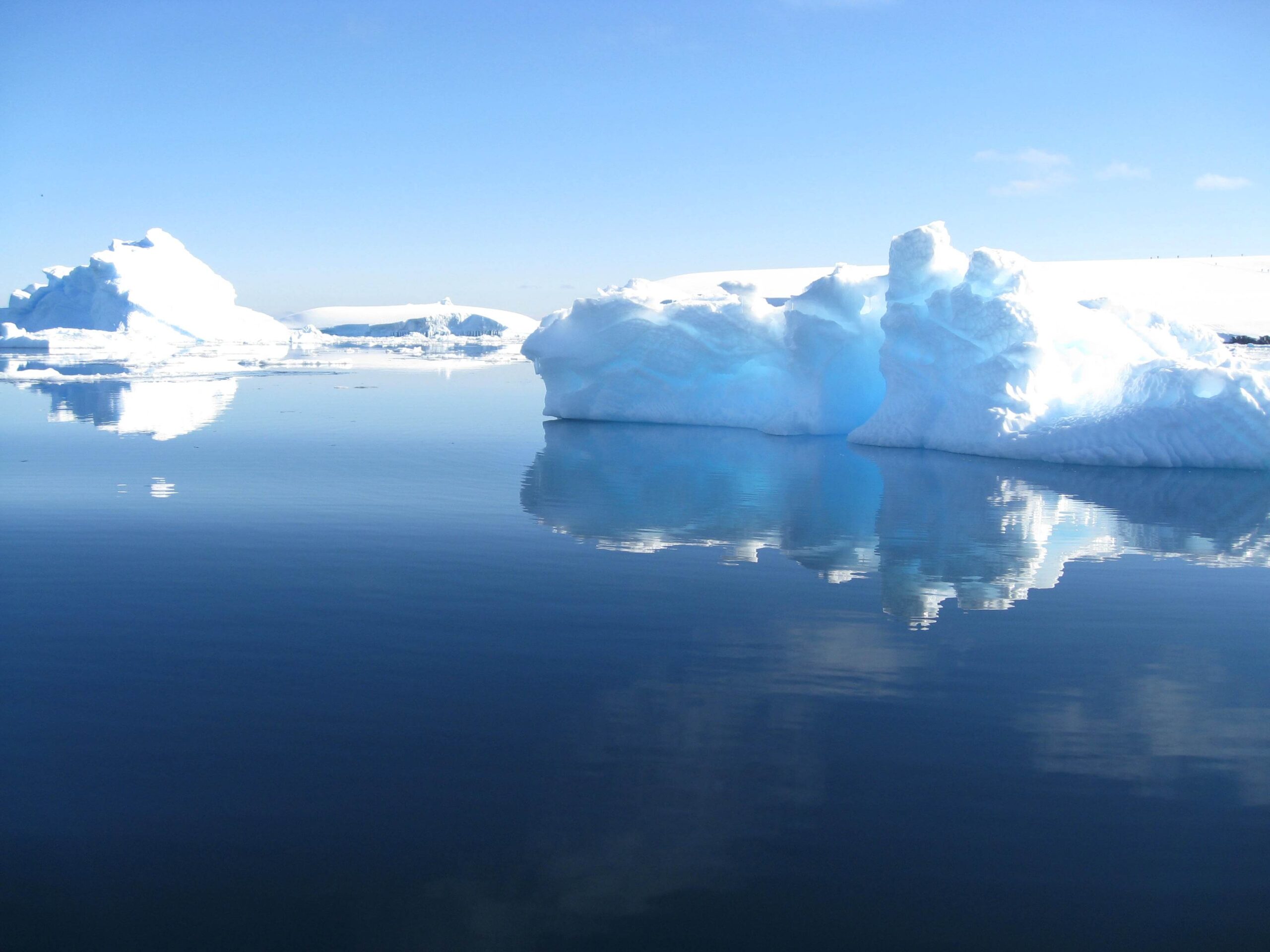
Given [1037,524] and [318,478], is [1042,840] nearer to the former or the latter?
[1037,524]

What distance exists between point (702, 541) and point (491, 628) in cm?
232

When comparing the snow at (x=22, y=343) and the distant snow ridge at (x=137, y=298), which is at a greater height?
the distant snow ridge at (x=137, y=298)

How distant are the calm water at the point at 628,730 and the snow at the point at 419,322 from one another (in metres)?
47.2

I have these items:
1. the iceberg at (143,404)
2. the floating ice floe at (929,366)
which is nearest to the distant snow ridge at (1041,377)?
the floating ice floe at (929,366)

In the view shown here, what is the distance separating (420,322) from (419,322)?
0.21 metres

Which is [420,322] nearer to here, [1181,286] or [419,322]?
[419,322]

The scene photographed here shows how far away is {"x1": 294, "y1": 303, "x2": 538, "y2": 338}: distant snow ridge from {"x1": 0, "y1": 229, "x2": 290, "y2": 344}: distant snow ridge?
17.5 m

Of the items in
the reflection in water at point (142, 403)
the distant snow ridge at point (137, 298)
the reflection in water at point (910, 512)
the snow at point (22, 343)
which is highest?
the distant snow ridge at point (137, 298)

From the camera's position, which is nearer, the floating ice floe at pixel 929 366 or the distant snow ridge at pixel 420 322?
the floating ice floe at pixel 929 366

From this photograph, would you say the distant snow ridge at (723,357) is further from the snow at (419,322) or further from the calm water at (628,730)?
the snow at (419,322)

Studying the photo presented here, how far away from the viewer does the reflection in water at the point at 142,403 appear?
13664 mm

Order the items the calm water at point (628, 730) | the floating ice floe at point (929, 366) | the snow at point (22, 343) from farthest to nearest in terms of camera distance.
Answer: the snow at point (22, 343) < the floating ice floe at point (929, 366) < the calm water at point (628, 730)

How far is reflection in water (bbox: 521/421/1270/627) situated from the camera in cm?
625

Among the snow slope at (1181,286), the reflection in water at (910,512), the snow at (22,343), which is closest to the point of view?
the reflection in water at (910,512)
